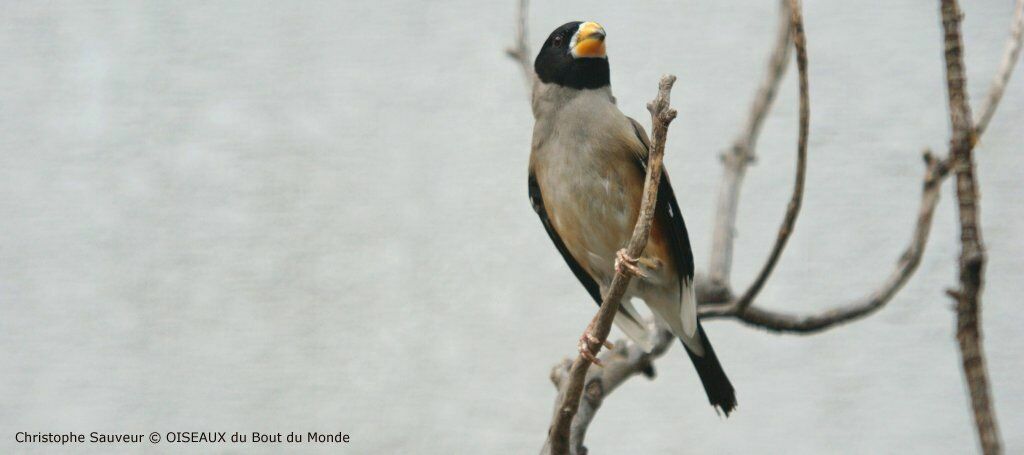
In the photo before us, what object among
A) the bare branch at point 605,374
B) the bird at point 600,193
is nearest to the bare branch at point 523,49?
the bird at point 600,193

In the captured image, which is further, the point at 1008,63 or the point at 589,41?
the point at 589,41

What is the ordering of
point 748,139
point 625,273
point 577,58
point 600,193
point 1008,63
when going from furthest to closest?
point 748,139 < point 577,58 < point 600,193 < point 1008,63 < point 625,273

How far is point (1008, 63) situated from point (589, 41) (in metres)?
0.71

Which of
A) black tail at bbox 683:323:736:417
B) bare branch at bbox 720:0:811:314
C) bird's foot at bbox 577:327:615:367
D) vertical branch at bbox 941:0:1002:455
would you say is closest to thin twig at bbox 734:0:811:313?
bare branch at bbox 720:0:811:314

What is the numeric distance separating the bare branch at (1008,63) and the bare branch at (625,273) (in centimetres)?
54

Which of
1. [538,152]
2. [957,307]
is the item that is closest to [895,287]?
[538,152]

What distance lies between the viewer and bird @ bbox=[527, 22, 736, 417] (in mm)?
1757

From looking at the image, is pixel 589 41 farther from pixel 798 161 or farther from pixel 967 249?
pixel 967 249

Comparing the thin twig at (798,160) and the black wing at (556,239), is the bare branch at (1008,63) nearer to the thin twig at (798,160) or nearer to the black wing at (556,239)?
the thin twig at (798,160)

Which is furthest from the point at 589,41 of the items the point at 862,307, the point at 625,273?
the point at 862,307

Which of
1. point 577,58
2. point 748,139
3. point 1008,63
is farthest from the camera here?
point 748,139

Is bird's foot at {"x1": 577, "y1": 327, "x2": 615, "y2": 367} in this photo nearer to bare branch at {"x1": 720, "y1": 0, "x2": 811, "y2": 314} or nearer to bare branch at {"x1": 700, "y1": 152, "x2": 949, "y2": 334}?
bare branch at {"x1": 720, "y1": 0, "x2": 811, "y2": 314}

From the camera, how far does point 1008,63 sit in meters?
1.45

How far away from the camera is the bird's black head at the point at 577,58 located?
1.83m
